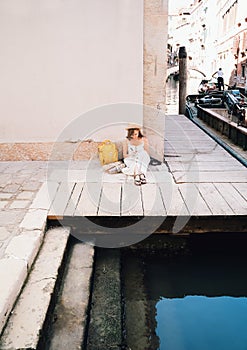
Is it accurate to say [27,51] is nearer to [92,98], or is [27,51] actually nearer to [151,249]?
[92,98]

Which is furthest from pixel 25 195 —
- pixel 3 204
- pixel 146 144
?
pixel 146 144

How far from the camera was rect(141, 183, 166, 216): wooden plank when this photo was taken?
326cm

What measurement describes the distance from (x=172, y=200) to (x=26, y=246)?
1582 mm

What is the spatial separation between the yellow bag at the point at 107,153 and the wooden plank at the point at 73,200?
→ 30.4 inches

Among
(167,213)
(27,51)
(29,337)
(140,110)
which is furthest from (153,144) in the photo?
(29,337)

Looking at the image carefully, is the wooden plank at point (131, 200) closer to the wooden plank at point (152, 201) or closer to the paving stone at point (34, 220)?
the wooden plank at point (152, 201)

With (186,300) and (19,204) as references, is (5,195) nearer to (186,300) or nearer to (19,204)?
(19,204)

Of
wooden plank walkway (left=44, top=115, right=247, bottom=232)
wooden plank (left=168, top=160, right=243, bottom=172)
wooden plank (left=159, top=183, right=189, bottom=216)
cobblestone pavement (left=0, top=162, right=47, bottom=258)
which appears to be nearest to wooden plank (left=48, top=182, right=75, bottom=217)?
wooden plank walkway (left=44, top=115, right=247, bottom=232)

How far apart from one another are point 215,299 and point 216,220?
74cm

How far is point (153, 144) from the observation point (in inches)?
193

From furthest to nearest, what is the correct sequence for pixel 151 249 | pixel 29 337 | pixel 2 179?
pixel 2 179 < pixel 151 249 < pixel 29 337

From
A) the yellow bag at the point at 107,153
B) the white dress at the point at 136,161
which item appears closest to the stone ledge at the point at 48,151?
the yellow bag at the point at 107,153

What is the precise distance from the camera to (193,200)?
3.52 meters

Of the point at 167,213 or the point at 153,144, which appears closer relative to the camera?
the point at 167,213
